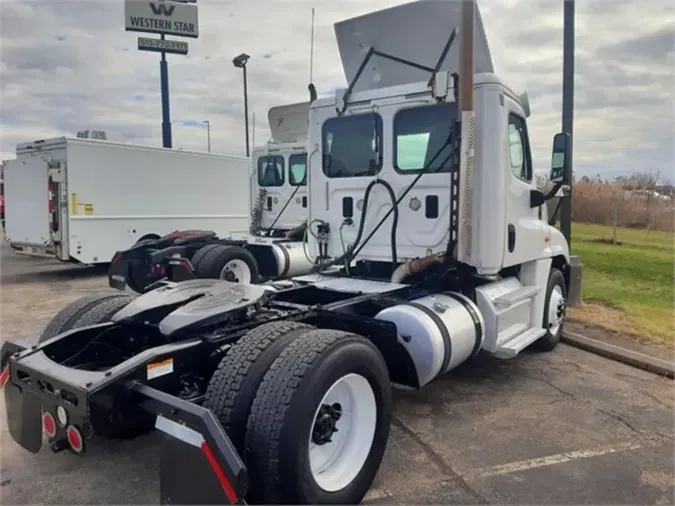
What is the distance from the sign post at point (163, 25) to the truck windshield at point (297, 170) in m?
12.5

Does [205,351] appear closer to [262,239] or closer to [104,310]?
[104,310]

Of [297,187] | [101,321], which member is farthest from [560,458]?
[297,187]

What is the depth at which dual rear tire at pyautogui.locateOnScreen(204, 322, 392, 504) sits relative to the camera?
277 cm

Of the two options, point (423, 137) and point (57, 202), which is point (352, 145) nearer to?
point (423, 137)

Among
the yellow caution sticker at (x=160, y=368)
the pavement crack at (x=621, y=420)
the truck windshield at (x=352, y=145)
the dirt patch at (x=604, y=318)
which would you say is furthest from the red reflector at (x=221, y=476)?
the dirt patch at (x=604, y=318)

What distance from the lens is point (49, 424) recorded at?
2.99 meters

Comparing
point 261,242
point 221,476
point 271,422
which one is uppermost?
point 261,242

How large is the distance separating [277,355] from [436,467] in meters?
1.44

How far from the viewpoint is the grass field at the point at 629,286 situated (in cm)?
753

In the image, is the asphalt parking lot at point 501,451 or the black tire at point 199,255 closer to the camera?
the asphalt parking lot at point 501,451

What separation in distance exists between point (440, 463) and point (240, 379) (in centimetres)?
162

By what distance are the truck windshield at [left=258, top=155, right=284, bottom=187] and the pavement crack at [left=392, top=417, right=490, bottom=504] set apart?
7662 millimetres

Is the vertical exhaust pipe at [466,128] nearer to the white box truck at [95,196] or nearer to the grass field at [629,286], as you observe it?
the grass field at [629,286]

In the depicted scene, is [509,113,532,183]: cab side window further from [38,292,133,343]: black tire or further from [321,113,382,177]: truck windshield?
[38,292,133,343]: black tire
